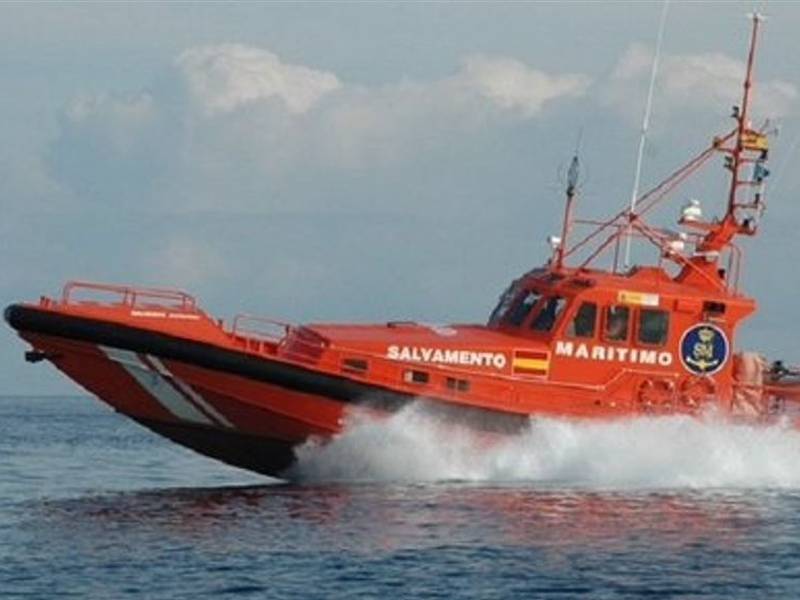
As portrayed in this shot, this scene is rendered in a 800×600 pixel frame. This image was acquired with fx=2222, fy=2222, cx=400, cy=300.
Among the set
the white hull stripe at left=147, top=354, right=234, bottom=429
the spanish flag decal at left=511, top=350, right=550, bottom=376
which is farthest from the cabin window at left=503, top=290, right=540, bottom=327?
the white hull stripe at left=147, top=354, right=234, bottom=429

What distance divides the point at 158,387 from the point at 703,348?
23.9ft

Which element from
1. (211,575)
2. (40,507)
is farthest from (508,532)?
(40,507)

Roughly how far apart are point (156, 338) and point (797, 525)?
8150 millimetres

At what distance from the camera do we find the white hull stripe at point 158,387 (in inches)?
1095

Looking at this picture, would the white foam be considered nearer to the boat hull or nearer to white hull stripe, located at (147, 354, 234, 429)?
the boat hull

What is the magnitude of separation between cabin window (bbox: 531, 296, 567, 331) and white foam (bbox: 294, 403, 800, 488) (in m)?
1.32

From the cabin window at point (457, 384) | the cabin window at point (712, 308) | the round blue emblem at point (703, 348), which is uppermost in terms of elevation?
the cabin window at point (712, 308)

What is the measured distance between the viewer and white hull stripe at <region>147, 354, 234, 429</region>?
91.4 feet

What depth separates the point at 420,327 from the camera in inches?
1166

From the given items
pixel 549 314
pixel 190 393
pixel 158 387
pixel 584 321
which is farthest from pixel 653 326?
pixel 158 387

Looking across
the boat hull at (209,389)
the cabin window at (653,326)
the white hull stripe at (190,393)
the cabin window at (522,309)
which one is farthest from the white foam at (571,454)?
the cabin window at (522,309)

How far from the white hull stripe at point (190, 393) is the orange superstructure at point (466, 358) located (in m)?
0.02

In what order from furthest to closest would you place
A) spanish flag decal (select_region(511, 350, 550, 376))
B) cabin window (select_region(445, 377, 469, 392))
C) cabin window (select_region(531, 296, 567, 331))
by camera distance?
cabin window (select_region(531, 296, 567, 331)) < spanish flag decal (select_region(511, 350, 550, 376)) < cabin window (select_region(445, 377, 469, 392))

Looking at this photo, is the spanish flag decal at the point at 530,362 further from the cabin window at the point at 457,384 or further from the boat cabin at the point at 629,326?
the cabin window at the point at 457,384
